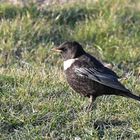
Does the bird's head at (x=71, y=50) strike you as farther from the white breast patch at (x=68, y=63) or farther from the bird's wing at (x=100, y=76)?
the bird's wing at (x=100, y=76)

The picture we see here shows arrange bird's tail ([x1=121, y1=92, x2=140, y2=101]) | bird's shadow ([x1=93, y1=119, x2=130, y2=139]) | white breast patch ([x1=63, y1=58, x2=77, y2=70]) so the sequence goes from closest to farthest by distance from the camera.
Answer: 1. bird's shadow ([x1=93, y1=119, x2=130, y2=139])
2. bird's tail ([x1=121, y1=92, x2=140, y2=101])
3. white breast patch ([x1=63, y1=58, x2=77, y2=70])

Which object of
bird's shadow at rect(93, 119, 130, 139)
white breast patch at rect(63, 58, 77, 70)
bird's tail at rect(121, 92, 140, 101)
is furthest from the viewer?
white breast patch at rect(63, 58, 77, 70)

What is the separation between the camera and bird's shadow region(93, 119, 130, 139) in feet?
20.6

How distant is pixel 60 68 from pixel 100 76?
1.75 metres

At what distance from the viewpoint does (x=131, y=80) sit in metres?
7.91

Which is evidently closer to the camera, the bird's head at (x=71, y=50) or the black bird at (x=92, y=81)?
the black bird at (x=92, y=81)

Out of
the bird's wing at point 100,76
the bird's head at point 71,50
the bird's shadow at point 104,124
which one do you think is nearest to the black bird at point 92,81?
the bird's wing at point 100,76

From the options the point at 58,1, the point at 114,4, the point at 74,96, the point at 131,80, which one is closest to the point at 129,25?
the point at 114,4

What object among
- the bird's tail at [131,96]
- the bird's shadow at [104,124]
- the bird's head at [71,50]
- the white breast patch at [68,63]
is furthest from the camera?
the bird's head at [71,50]

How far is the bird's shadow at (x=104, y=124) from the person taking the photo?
629cm

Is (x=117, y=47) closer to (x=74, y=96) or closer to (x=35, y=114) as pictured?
(x=74, y=96)

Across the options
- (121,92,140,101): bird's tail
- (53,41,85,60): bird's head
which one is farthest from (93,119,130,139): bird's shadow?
(53,41,85,60): bird's head

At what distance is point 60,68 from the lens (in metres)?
8.50

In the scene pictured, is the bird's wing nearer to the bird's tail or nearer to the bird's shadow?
the bird's tail
